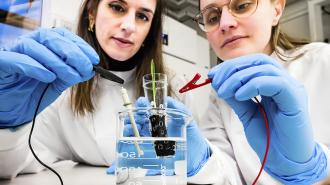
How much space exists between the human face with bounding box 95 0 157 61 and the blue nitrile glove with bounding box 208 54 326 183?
0.60 meters

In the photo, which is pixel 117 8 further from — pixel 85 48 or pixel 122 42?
pixel 85 48

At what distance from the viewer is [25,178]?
2.70ft

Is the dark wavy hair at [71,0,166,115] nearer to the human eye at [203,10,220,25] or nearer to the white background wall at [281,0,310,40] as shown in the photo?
the human eye at [203,10,220,25]

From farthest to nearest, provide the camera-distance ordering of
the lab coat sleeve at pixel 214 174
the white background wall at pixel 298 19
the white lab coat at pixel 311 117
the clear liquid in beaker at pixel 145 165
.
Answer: the white background wall at pixel 298 19 → the white lab coat at pixel 311 117 → the lab coat sleeve at pixel 214 174 → the clear liquid in beaker at pixel 145 165

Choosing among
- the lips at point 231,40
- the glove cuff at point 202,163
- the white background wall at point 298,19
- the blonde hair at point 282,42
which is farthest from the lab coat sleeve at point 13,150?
the white background wall at point 298,19

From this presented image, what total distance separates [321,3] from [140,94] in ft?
8.32

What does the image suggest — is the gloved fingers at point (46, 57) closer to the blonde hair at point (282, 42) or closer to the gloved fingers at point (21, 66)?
the gloved fingers at point (21, 66)

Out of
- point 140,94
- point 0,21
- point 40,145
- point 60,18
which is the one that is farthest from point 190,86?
point 60,18

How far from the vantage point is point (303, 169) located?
2.20 feet

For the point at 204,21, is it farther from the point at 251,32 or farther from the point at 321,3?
the point at 321,3

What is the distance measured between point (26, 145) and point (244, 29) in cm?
85

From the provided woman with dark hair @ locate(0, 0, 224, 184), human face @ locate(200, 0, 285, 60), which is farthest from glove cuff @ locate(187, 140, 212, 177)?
human face @ locate(200, 0, 285, 60)

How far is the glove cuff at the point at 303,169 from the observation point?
2.19ft

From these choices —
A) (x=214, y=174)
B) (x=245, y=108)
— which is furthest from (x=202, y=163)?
(x=245, y=108)
